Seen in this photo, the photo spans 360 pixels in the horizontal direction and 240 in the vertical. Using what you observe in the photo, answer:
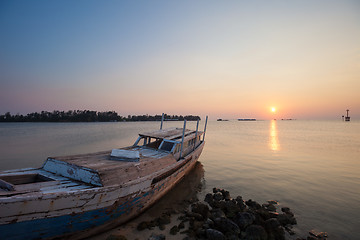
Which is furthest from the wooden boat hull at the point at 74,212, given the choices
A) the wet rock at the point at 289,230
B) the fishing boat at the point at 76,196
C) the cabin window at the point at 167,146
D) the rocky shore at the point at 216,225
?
the wet rock at the point at 289,230

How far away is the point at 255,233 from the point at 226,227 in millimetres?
1006

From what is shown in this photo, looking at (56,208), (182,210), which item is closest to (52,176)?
(56,208)

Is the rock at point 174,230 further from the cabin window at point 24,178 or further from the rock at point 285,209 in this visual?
the rock at point 285,209

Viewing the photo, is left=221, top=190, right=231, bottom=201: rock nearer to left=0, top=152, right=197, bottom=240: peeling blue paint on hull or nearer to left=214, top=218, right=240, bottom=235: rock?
left=214, top=218, right=240, bottom=235: rock

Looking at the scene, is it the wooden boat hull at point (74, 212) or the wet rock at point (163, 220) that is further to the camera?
the wet rock at point (163, 220)

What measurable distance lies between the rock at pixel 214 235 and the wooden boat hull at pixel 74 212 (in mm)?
2788

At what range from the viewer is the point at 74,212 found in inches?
186

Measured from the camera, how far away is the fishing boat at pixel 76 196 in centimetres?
412

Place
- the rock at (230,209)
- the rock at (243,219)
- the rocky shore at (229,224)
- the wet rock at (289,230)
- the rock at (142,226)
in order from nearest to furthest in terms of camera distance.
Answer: the rocky shore at (229,224), the rock at (142,226), the wet rock at (289,230), the rock at (243,219), the rock at (230,209)

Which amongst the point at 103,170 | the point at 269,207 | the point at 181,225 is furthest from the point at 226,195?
the point at 103,170

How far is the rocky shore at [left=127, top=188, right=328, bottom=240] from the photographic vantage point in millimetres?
6008

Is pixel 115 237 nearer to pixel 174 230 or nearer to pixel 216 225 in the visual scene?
pixel 174 230

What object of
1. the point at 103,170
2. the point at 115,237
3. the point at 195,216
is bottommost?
the point at 195,216

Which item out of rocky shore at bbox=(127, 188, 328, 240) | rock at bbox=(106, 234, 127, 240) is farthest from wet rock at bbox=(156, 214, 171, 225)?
rock at bbox=(106, 234, 127, 240)
